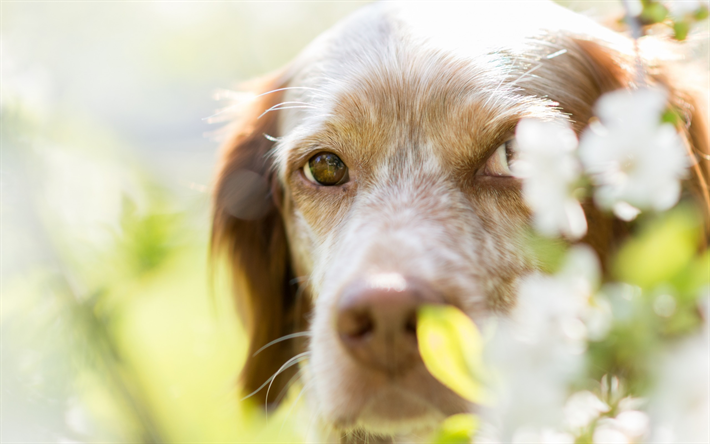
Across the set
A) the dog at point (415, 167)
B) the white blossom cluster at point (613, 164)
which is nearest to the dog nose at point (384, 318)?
the dog at point (415, 167)

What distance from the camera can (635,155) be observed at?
52cm

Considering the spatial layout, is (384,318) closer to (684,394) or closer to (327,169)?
(684,394)

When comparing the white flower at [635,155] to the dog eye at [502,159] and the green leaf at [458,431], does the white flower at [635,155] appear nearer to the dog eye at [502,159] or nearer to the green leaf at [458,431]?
the green leaf at [458,431]

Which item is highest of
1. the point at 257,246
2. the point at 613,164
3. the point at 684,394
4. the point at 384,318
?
the point at 613,164

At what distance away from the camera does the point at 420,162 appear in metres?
1.79

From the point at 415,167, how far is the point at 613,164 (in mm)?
1257

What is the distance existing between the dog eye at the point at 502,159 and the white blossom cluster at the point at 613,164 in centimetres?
110

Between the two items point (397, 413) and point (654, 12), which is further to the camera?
point (397, 413)

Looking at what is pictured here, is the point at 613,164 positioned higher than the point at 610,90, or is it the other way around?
the point at 613,164

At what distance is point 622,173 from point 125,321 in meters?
1.75

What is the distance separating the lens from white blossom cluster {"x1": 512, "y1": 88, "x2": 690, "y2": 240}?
1.68 feet

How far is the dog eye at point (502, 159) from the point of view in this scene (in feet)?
5.44

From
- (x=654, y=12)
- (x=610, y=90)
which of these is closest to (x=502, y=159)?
(x=610, y=90)

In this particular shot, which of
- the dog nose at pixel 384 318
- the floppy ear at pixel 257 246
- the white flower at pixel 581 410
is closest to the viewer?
the white flower at pixel 581 410
